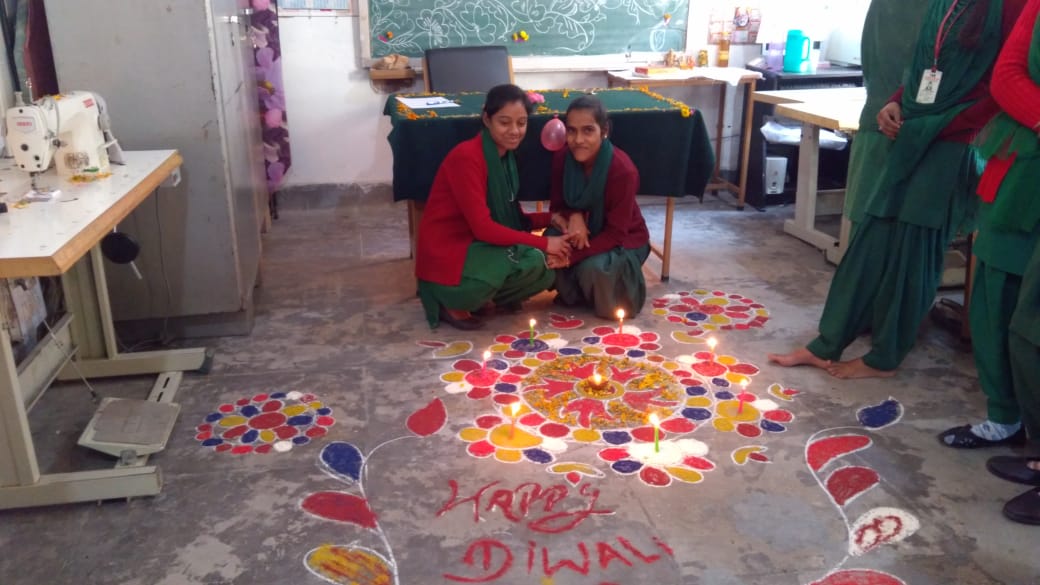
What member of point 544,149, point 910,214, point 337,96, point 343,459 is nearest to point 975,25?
point 910,214

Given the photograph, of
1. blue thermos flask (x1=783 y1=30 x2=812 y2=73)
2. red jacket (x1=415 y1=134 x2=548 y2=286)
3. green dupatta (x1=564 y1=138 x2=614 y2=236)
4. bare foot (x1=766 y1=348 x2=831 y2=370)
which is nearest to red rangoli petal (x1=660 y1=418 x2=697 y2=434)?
bare foot (x1=766 y1=348 x2=831 y2=370)

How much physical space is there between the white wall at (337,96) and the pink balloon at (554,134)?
6.32 ft

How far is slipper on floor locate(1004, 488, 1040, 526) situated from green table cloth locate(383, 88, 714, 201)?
1913 mm

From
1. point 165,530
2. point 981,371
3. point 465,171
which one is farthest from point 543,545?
point 465,171

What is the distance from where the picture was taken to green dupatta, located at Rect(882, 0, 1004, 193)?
7.97 ft

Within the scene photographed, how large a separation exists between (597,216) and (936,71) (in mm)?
1396

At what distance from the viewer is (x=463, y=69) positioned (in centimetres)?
464

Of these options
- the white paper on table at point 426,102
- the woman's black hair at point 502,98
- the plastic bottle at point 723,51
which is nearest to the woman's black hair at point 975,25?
the woman's black hair at point 502,98

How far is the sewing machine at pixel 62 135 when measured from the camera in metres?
2.27

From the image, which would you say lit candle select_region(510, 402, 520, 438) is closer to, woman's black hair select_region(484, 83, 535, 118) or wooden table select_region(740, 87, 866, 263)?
woman's black hair select_region(484, 83, 535, 118)

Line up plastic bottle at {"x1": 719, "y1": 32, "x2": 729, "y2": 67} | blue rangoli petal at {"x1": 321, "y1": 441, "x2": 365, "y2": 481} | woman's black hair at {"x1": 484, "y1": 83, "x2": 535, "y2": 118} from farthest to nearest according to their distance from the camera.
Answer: plastic bottle at {"x1": 719, "y1": 32, "x2": 729, "y2": 67}, woman's black hair at {"x1": 484, "y1": 83, "x2": 535, "y2": 118}, blue rangoli petal at {"x1": 321, "y1": 441, "x2": 365, "y2": 481}

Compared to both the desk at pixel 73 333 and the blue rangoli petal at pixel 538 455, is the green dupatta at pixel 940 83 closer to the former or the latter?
the blue rangoli petal at pixel 538 455

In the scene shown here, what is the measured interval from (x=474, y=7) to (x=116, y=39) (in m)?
2.58

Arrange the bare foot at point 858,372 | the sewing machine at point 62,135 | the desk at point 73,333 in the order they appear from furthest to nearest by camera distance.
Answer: the bare foot at point 858,372 → the sewing machine at point 62,135 → the desk at point 73,333
